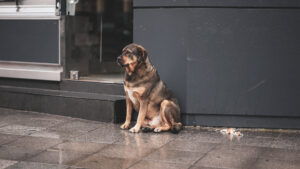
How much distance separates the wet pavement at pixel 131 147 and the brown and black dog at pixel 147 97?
0.81 ft

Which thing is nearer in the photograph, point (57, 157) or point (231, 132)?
point (57, 157)

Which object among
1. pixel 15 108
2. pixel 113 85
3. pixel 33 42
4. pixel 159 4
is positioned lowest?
pixel 15 108

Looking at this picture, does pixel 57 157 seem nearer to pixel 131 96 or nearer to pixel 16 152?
pixel 16 152

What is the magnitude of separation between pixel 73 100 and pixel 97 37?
2284 millimetres

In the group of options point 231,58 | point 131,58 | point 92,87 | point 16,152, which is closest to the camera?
point 16,152

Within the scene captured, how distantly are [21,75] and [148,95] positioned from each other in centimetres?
344

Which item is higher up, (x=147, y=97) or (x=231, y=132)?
(x=147, y=97)

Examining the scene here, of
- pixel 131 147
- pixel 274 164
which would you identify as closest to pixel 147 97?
pixel 131 147

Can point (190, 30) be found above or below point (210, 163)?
above

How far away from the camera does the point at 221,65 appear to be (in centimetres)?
812

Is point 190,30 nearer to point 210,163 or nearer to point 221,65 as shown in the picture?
point 221,65

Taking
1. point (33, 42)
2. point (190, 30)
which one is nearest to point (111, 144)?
point (190, 30)

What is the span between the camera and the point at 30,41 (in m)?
9.76

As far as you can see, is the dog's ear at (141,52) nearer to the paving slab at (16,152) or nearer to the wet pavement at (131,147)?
the wet pavement at (131,147)
